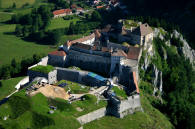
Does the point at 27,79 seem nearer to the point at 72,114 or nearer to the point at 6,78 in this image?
the point at 6,78

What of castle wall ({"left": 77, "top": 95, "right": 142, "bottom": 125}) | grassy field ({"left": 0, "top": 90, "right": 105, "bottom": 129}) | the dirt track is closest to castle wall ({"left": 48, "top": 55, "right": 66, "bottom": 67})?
the dirt track

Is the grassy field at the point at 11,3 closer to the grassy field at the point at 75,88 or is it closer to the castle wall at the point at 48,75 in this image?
the castle wall at the point at 48,75

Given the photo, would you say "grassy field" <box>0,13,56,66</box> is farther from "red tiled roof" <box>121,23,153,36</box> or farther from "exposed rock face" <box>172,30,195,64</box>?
"exposed rock face" <box>172,30,195,64</box>

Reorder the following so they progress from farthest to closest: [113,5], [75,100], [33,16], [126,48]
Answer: [113,5] < [33,16] < [126,48] < [75,100]

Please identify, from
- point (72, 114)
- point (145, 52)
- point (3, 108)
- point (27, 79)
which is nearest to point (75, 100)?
point (72, 114)

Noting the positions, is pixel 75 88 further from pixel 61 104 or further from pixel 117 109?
pixel 117 109

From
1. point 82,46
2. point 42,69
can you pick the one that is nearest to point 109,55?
point 82,46
